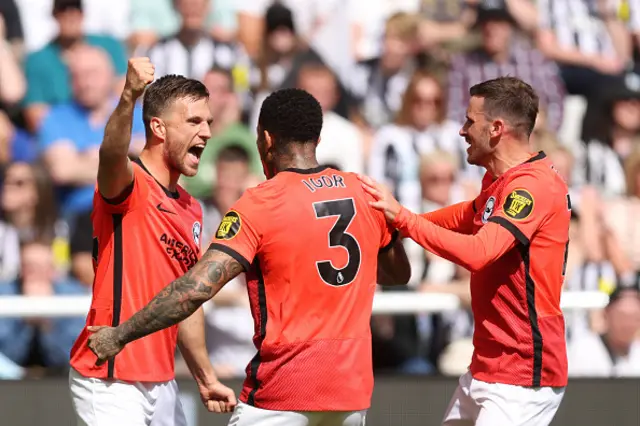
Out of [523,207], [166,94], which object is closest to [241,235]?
[166,94]

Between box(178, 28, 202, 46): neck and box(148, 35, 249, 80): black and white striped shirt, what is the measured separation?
0.09 ft

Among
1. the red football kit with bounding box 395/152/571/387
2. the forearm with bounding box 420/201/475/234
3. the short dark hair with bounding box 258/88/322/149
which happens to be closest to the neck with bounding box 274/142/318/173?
the short dark hair with bounding box 258/88/322/149

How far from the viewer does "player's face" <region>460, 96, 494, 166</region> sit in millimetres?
5062

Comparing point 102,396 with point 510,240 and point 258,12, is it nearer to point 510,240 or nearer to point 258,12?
point 510,240

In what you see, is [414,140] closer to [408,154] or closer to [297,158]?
[408,154]

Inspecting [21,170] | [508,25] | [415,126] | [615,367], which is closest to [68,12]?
[21,170]

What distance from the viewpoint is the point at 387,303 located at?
26.6ft

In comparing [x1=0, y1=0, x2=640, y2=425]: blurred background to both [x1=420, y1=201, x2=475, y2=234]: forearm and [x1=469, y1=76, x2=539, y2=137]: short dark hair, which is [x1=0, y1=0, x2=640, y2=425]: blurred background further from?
[x1=469, y1=76, x2=539, y2=137]: short dark hair

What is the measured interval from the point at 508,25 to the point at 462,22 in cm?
41

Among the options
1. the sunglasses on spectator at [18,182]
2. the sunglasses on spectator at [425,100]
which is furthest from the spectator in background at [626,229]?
the sunglasses on spectator at [18,182]

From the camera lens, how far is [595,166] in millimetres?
9023

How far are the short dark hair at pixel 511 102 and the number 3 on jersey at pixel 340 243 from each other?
3.57ft

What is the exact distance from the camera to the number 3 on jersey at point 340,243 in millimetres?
4332

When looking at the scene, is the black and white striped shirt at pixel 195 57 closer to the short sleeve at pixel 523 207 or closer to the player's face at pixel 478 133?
the player's face at pixel 478 133
